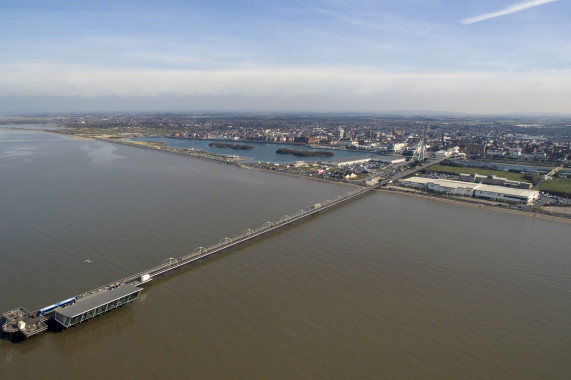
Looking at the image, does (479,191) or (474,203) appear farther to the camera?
(479,191)

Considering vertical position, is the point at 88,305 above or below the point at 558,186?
below

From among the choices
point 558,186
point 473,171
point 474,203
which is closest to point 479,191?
point 474,203

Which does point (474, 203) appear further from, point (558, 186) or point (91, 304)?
point (91, 304)

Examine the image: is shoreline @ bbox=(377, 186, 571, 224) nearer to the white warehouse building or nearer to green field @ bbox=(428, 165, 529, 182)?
the white warehouse building

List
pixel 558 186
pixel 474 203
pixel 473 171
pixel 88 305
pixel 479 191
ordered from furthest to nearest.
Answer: pixel 473 171 → pixel 558 186 → pixel 479 191 → pixel 474 203 → pixel 88 305

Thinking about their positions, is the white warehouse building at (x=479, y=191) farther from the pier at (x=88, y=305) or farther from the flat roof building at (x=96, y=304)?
the flat roof building at (x=96, y=304)

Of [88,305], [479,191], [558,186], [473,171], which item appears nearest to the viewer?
[88,305]

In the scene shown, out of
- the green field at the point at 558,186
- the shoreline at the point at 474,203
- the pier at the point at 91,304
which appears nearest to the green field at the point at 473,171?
the green field at the point at 558,186
